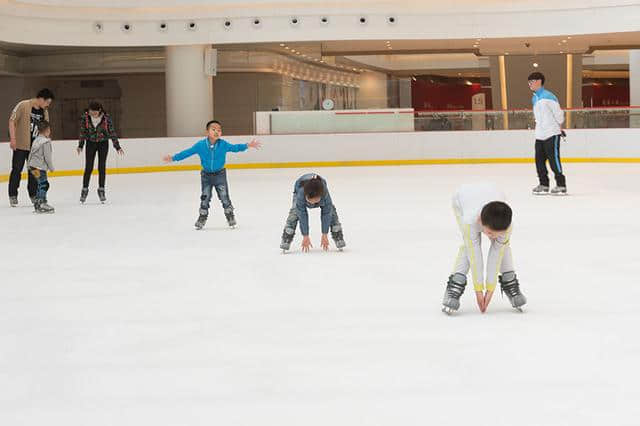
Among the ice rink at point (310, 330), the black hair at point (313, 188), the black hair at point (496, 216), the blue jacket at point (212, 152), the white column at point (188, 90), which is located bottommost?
the ice rink at point (310, 330)

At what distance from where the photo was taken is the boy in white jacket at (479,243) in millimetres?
4480

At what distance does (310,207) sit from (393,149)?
51.1ft

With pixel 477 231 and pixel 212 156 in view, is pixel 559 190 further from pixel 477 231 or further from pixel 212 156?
pixel 477 231

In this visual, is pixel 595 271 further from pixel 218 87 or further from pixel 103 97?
pixel 103 97

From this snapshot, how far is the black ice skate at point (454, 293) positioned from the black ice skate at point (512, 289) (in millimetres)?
191

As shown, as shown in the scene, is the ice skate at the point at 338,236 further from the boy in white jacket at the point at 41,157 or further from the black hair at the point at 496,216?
the boy in white jacket at the point at 41,157

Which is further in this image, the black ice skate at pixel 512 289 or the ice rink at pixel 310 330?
the black ice skate at pixel 512 289

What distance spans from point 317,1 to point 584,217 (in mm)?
14311

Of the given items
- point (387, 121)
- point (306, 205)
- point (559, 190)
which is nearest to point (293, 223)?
point (306, 205)

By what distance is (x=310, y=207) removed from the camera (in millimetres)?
6941

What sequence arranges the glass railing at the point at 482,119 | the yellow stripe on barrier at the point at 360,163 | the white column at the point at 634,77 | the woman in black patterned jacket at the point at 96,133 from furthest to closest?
1. the white column at the point at 634,77
2. the glass railing at the point at 482,119
3. the yellow stripe on barrier at the point at 360,163
4. the woman in black patterned jacket at the point at 96,133

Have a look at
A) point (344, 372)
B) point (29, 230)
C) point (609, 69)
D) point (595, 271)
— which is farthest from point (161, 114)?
point (344, 372)

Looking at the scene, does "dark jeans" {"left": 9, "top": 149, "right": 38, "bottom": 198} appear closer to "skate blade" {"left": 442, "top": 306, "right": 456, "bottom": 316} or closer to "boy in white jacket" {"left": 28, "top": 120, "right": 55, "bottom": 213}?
"boy in white jacket" {"left": 28, "top": 120, "right": 55, "bottom": 213}

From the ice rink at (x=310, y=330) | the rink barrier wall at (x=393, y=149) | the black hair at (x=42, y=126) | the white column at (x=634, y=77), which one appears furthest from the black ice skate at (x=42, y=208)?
the white column at (x=634, y=77)
